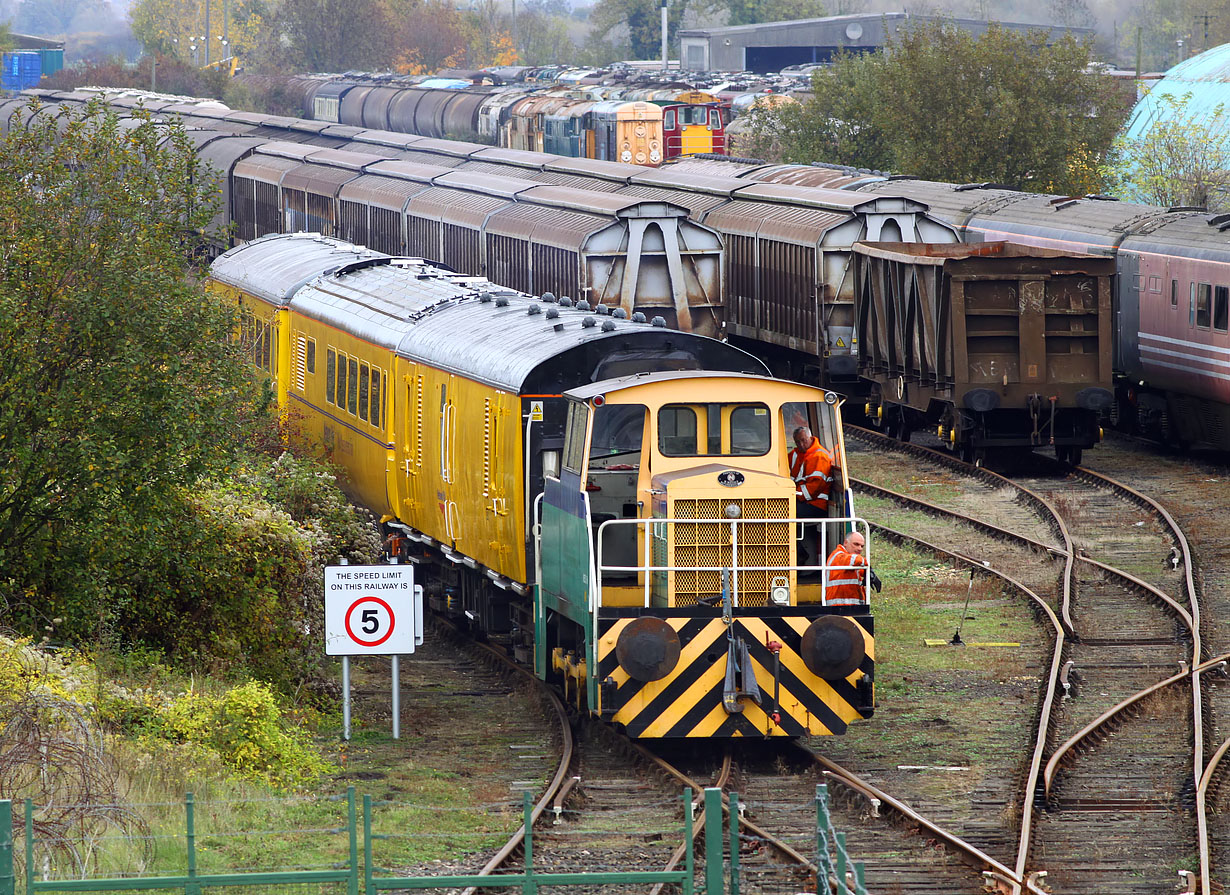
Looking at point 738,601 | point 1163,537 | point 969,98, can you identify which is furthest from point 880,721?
point 969,98

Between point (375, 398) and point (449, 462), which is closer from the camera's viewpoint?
point (449, 462)

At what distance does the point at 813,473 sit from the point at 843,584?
977 millimetres

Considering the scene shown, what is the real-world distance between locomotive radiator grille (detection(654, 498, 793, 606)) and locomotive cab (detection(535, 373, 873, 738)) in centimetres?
1

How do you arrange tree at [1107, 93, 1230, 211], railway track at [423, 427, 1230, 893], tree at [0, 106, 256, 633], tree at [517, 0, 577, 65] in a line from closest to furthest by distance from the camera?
railway track at [423, 427, 1230, 893] < tree at [0, 106, 256, 633] < tree at [1107, 93, 1230, 211] < tree at [517, 0, 577, 65]

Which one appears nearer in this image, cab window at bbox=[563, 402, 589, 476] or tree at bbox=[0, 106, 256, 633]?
cab window at bbox=[563, 402, 589, 476]

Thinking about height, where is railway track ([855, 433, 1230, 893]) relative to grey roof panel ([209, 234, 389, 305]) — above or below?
below

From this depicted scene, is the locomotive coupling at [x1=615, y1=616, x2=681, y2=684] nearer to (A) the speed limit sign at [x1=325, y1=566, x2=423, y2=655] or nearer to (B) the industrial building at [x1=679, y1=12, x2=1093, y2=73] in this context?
(A) the speed limit sign at [x1=325, y1=566, x2=423, y2=655]

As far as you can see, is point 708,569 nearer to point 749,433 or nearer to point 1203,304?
point 749,433

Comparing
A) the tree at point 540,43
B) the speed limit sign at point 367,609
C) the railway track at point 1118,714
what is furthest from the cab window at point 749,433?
the tree at point 540,43

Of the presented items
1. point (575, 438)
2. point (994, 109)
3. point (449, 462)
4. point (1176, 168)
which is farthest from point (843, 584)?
point (1176, 168)

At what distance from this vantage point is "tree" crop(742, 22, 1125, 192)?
43844 mm

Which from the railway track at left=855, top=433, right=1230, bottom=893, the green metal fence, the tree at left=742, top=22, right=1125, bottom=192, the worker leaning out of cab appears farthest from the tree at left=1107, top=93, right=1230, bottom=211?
the green metal fence

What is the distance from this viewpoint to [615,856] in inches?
444

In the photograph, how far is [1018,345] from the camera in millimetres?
25875
